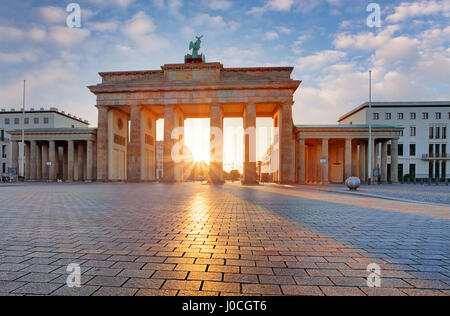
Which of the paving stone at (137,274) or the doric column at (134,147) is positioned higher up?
the doric column at (134,147)

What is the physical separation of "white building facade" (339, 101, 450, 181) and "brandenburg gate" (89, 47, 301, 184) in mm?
31375

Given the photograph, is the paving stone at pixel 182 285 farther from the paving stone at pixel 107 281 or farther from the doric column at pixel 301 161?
the doric column at pixel 301 161

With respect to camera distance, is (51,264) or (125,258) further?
(125,258)

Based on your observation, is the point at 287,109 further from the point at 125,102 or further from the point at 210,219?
the point at 210,219

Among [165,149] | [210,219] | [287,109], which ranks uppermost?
[287,109]

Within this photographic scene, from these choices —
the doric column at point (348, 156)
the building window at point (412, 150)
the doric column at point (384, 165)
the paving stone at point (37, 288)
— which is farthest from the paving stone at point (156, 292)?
the building window at point (412, 150)

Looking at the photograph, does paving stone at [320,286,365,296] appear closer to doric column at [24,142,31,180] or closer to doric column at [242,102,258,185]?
doric column at [242,102,258,185]

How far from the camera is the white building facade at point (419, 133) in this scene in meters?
54.9

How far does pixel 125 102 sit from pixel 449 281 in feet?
135

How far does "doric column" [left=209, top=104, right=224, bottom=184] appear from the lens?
36.1 m

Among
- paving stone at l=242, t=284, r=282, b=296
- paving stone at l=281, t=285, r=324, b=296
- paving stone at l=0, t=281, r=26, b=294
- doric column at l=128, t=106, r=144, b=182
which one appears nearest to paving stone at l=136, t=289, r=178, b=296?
paving stone at l=242, t=284, r=282, b=296

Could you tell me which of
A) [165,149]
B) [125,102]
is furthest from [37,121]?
[165,149]

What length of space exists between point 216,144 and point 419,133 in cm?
5003
